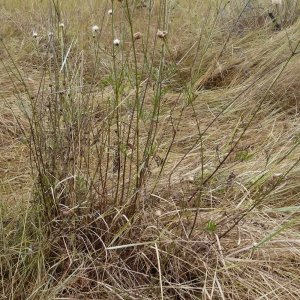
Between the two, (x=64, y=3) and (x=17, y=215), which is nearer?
(x=17, y=215)

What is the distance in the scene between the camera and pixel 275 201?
4.65 ft

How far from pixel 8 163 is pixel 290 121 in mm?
1395

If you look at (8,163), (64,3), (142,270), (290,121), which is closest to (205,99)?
(290,121)

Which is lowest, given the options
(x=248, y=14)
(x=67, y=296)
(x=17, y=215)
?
(x=67, y=296)

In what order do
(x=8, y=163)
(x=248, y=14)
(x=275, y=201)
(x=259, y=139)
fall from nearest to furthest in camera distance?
(x=275, y=201)
(x=8, y=163)
(x=259, y=139)
(x=248, y=14)

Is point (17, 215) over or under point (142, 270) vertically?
over

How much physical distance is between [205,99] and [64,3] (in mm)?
2233

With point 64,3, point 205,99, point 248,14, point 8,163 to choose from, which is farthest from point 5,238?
point 64,3

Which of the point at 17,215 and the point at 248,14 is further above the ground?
the point at 248,14

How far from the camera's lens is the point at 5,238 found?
1123mm

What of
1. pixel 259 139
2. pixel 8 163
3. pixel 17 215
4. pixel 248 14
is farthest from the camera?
pixel 248 14

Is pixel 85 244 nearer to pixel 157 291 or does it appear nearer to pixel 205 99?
pixel 157 291

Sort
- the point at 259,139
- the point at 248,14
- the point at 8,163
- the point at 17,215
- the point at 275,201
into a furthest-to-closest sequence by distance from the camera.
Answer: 1. the point at 248,14
2. the point at 259,139
3. the point at 8,163
4. the point at 275,201
5. the point at 17,215

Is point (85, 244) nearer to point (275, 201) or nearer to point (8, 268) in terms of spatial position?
point (8, 268)
